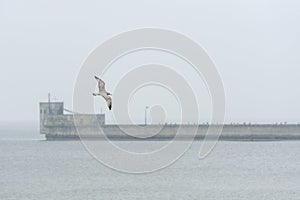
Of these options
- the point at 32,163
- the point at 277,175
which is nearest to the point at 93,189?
the point at 277,175

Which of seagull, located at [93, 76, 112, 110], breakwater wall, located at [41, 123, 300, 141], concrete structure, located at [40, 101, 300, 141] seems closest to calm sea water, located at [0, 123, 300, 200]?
seagull, located at [93, 76, 112, 110]

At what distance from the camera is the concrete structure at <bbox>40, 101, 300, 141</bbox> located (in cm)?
10788

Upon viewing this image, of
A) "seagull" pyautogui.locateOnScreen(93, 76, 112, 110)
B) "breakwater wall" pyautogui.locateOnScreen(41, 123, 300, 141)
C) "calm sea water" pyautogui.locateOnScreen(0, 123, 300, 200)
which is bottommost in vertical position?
"calm sea water" pyautogui.locateOnScreen(0, 123, 300, 200)

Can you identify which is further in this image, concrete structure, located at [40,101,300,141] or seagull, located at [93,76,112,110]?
concrete structure, located at [40,101,300,141]

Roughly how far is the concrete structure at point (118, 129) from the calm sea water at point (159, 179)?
26466 mm

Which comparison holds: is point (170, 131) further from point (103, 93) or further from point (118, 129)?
point (103, 93)

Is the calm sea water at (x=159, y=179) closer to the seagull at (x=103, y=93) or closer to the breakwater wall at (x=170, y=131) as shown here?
the seagull at (x=103, y=93)

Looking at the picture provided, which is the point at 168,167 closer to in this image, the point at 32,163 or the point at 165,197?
the point at 32,163

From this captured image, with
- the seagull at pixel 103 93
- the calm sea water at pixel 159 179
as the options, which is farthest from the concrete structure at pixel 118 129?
the seagull at pixel 103 93

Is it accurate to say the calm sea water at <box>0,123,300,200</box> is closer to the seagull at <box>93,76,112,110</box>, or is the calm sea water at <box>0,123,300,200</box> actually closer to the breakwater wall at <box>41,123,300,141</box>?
the seagull at <box>93,76,112,110</box>

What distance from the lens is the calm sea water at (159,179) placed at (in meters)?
46.4

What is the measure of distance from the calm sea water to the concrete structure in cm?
2647

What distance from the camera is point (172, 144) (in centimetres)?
10656

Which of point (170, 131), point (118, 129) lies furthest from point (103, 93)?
point (170, 131)
